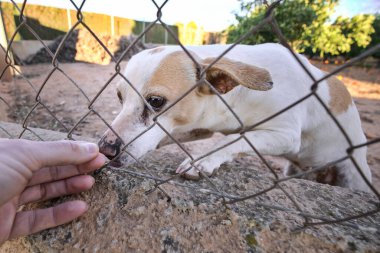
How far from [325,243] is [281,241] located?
0.44 feet

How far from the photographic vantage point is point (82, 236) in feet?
3.37

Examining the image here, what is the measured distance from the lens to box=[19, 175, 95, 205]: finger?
44.4 inches

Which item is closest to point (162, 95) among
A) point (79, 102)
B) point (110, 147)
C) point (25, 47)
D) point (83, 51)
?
point (110, 147)

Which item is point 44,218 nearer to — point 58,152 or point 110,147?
point 58,152

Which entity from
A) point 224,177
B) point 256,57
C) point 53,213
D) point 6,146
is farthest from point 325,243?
point 256,57

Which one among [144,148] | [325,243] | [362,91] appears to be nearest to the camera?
[325,243]

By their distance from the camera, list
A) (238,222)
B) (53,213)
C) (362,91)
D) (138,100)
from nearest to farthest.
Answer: (238,222)
(53,213)
(138,100)
(362,91)

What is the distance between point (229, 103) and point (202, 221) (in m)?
0.92

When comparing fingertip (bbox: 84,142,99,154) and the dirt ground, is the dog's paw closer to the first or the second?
fingertip (bbox: 84,142,99,154)

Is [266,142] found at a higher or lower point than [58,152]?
lower

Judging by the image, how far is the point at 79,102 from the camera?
4746 mm

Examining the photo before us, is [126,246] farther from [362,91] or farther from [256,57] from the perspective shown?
[362,91]

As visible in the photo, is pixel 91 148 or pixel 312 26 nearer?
pixel 91 148

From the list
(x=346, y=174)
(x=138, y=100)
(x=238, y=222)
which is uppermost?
(x=138, y=100)
